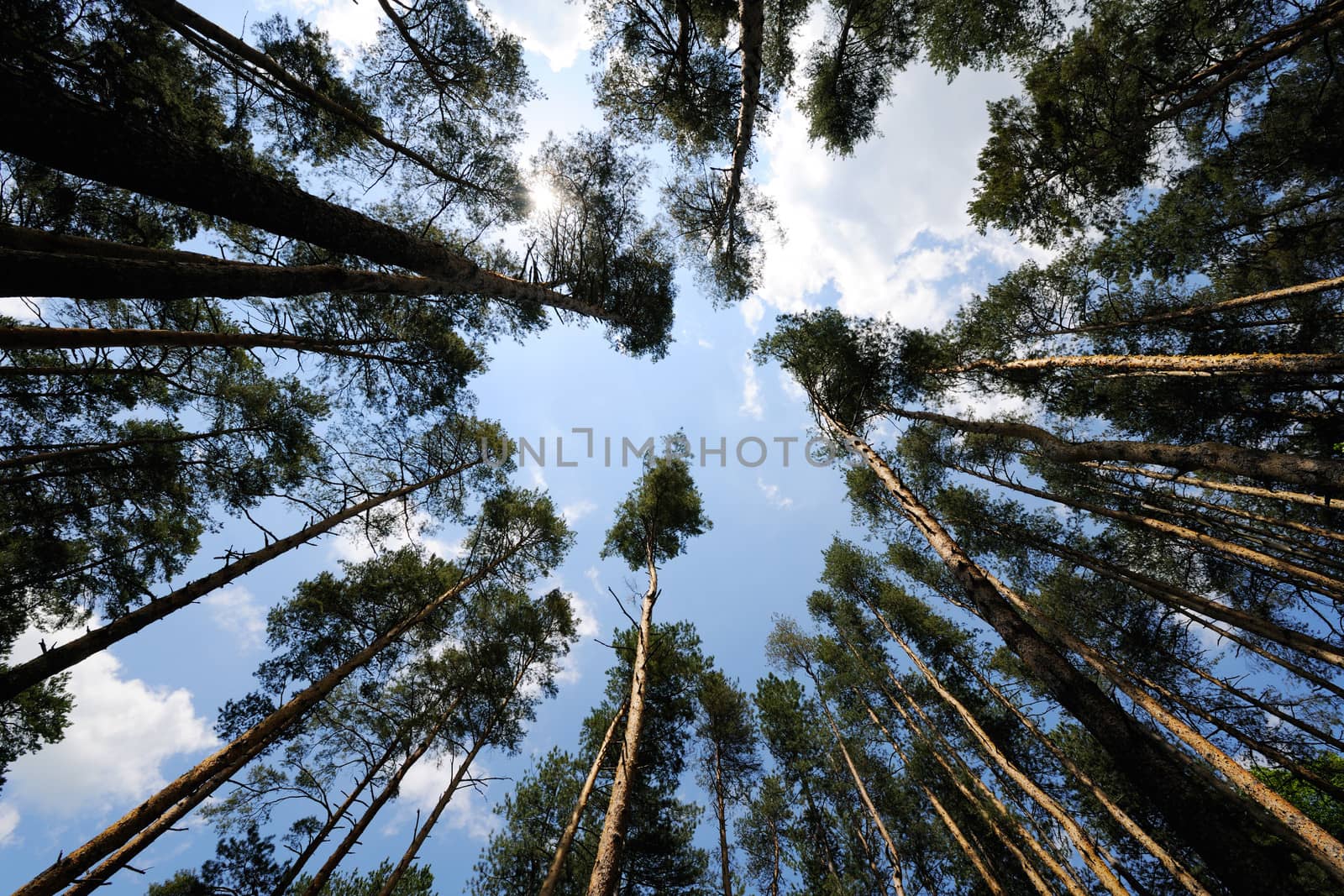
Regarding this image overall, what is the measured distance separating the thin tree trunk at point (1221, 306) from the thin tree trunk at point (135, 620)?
13.3 meters

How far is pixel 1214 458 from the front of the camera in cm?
373

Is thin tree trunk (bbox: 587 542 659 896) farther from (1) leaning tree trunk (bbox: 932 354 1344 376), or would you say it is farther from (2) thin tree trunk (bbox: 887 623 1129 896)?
(1) leaning tree trunk (bbox: 932 354 1344 376)

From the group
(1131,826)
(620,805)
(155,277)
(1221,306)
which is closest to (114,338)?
(155,277)

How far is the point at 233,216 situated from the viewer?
281 cm

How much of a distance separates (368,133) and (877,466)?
9.60 meters

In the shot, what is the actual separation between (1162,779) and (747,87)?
932 centimetres

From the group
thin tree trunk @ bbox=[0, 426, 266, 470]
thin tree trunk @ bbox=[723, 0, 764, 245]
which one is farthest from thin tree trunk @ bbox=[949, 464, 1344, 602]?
thin tree trunk @ bbox=[0, 426, 266, 470]

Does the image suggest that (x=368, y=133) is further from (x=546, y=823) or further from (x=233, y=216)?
(x=546, y=823)

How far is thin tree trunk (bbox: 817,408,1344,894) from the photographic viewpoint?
225cm

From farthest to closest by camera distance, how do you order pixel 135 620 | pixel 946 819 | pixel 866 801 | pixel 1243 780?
1. pixel 866 801
2. pixel 946 819
3. pixel 1243 780
4. pixel 135 620

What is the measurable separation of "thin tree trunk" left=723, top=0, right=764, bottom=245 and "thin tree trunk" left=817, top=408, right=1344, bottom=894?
774 centimetres

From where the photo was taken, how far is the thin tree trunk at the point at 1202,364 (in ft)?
12.4

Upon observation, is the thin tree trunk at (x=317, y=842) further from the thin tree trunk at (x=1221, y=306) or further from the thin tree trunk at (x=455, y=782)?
the thin tree trunk at (x=1221, y=306)

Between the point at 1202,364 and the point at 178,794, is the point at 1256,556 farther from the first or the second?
the point at 178,794
